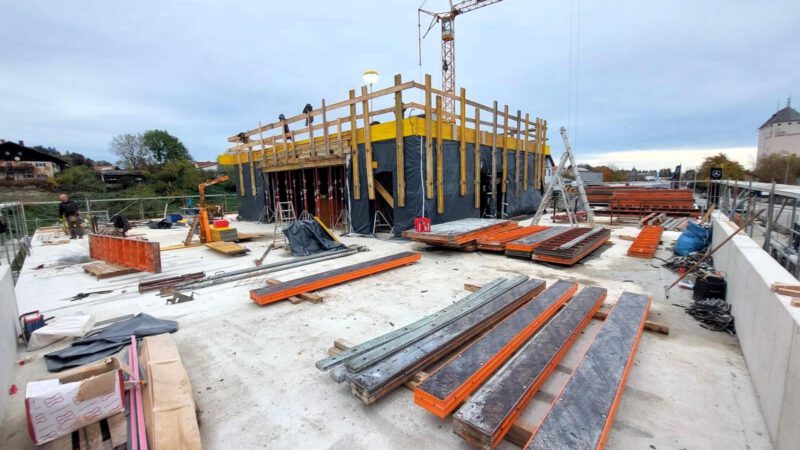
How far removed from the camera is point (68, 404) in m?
2.02

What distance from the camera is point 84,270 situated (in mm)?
6926

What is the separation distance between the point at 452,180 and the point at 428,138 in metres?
1.76

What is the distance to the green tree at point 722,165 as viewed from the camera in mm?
35056

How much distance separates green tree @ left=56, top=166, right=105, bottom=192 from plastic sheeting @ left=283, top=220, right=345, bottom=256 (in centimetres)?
3483

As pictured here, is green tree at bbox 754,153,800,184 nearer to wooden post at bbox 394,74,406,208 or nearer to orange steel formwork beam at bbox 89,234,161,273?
wooden post at bbox 394,74,406,208

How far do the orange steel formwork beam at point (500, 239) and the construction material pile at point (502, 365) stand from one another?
319 cm

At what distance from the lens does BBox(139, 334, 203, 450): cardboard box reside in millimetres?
1981

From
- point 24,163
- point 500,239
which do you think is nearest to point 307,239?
point 500,239

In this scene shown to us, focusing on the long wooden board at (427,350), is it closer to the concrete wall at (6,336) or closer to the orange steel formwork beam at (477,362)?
the orange steel formwork beam at (477,362)

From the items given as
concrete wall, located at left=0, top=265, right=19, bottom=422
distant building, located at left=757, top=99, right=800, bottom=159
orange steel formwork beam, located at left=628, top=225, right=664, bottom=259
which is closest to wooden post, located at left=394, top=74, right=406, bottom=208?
orange steel formwork beam, located at left=628, top=225, right=664, bottom=259

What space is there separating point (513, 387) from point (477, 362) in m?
0.36

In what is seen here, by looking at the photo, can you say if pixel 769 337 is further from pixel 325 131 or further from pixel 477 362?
pixel 325 131

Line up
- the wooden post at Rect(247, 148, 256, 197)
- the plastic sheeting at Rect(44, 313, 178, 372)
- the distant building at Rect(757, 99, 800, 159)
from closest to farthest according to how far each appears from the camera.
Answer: the plastic sheeting at Rect(44, 313, 178, 372) < the wooden post at Rect(247, 148, 256, 197) < the distant building at Rect(757, 99, 800, 159)

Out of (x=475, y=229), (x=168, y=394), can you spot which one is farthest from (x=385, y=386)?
(x=475, y=229)
